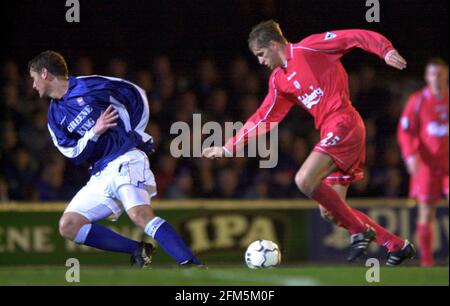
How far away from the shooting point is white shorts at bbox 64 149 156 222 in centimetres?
645

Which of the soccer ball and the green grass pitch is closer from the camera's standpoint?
the soccer ball

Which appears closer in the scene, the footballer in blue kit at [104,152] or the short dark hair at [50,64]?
the footballer in blue kit at [104,152]

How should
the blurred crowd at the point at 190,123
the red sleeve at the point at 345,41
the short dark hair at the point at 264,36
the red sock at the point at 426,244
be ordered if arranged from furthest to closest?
the blurred crowd at the point at 190,123 < the red sock at the point at 426,244 < the short dark hair at the point at 264,36 < the red sleeve at the point at 345,41

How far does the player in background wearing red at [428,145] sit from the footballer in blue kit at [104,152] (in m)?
3.69

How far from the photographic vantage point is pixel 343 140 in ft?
21.0

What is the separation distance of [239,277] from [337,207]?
174cm

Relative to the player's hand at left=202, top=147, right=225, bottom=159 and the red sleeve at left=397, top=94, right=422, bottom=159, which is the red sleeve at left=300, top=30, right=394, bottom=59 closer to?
the player's hand at left=202, top=147, right=225, bottom=159

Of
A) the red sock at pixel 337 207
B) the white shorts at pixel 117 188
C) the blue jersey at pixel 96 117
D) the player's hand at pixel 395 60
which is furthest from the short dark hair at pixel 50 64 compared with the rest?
the player's hand at pixel 395 60

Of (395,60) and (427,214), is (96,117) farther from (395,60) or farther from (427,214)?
(427,214)

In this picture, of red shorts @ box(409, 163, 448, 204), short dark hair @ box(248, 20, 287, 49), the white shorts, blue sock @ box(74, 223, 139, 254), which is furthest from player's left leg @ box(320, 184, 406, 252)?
red shorts @ box(409, 163, 448, 204)

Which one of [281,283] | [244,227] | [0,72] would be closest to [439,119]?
[244,227]

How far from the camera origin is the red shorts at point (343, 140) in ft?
21.0

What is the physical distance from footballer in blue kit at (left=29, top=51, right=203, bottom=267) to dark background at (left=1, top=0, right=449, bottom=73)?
4.19m

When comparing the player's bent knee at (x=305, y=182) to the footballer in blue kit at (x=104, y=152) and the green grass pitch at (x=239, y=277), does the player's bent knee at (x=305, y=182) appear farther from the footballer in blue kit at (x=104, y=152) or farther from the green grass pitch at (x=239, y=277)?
the green grass pitch at (x=239, y=277)
